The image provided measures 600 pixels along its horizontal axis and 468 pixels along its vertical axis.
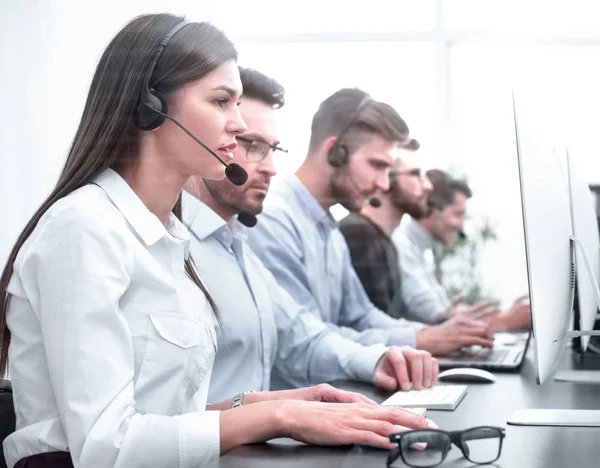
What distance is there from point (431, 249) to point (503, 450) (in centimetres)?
208

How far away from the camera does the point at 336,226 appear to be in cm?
269

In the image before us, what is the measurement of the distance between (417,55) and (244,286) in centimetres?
133

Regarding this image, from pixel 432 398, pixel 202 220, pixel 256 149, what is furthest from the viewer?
pixel 256 149

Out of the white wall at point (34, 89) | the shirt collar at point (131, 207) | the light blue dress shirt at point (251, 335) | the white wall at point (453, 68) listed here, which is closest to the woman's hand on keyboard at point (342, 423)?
the shirt collar at point (131, 207)

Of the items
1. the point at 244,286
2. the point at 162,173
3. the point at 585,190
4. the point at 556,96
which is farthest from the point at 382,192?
the point at 162,173

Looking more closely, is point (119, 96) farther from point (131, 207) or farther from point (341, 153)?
point (341, 153)

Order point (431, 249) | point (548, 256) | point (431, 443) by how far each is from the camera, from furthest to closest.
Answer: point (431, 249)
point (548, 256)
point (431, 443)

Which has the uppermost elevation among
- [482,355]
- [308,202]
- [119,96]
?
[119,96]

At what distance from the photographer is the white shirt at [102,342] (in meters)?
1.06

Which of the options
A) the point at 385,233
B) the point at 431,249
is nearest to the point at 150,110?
the point at 385,233

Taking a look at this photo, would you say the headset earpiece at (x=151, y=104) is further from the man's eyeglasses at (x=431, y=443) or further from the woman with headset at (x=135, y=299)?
the man's eyeglasses at (x=431, y=443)

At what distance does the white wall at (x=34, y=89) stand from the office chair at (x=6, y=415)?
0.76 meters

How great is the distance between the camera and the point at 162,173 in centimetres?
138

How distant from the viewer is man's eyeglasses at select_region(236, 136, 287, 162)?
2.09 metres
